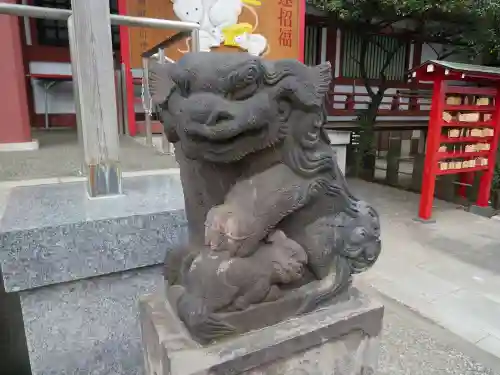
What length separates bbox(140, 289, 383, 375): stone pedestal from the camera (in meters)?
1.08

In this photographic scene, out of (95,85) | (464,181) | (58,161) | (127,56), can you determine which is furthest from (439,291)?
(127,56)

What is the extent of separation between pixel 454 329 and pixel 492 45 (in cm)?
647

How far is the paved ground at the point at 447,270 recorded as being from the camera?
8.95ft

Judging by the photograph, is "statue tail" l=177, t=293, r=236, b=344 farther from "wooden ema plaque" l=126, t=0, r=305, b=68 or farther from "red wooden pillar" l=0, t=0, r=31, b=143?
"wooden ema plaque" l=126, t=0, r=305, b=68

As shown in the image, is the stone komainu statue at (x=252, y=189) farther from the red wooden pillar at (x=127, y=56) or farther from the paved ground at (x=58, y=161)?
the red wooden pillar at (x=127, y=56)

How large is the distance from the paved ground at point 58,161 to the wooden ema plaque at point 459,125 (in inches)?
135

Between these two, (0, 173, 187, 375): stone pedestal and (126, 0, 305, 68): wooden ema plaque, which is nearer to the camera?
(0, 173, 187, 375): stone pedestal

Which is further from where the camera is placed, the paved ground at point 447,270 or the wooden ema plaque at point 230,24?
the wooden ema plaque at point 230,24

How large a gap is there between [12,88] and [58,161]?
3.32 feet

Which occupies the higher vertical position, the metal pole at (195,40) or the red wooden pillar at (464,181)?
the metal pole at (195,40)

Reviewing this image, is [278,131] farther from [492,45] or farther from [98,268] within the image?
[492,45]

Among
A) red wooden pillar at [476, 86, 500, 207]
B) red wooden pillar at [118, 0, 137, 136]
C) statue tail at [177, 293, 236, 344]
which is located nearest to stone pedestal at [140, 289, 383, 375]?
statue tail at [177, 293, 236, 344]

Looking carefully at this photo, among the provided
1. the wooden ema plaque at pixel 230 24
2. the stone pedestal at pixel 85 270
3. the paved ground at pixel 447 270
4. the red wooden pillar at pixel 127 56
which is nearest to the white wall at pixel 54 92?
the red wooden pillar at pixel 127 56

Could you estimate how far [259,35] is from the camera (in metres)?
4.50
